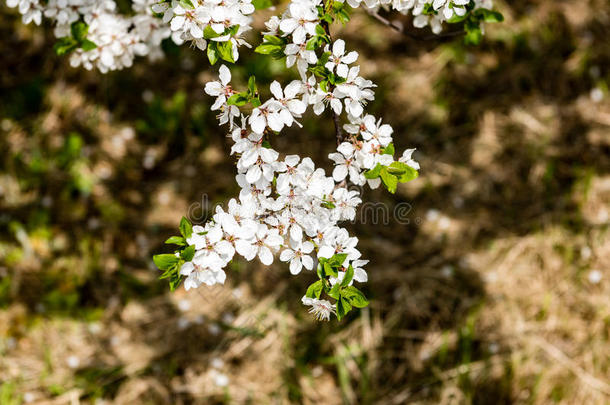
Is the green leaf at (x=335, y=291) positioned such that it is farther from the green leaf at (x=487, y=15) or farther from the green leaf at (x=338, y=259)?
the green leaf at (x=487, y=15)

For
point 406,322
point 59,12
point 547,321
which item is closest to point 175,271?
point 59,12

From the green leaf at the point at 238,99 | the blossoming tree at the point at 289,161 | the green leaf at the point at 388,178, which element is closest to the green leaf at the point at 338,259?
the blossoming tree at the point at 289,161

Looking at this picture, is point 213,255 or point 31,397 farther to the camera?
point 31,397

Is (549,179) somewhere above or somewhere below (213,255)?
above

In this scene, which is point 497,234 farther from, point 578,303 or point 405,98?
point 405,98

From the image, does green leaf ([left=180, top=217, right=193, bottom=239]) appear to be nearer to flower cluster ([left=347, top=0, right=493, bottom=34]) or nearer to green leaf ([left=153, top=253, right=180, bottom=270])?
green leaf ([left=153, top=253, right=180, bottom=270])
